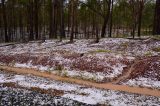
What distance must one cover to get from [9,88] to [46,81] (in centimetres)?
375

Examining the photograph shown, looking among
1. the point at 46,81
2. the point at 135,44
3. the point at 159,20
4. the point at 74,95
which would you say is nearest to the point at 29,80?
the point at 46,81

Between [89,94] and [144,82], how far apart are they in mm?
6133

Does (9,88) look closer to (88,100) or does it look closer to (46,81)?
(46,81)

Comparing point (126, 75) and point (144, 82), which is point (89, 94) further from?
point (126, 75)

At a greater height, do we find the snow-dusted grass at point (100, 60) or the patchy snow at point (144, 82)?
the snow-dusted grass at point (100, 60)

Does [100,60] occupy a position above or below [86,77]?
above

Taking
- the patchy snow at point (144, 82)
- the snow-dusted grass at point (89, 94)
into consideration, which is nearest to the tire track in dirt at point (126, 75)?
the patchy snow at point (144, 82)

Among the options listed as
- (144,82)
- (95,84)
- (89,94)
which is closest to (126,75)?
(144,82)

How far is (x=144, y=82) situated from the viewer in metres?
23.0

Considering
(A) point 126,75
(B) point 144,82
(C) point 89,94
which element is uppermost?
(A) point 126,75

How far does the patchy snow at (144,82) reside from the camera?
22234 mm

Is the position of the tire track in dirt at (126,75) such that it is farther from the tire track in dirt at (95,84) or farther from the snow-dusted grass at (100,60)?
the tire track in dirt at (95,84)

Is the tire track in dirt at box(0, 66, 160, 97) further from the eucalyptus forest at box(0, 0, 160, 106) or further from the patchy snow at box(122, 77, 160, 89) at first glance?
the patchy snow at box(122, 77, 160, 89)

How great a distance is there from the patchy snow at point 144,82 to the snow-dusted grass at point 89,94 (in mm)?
3130
